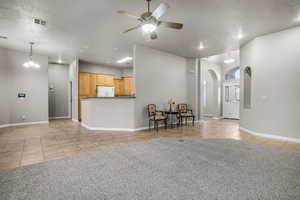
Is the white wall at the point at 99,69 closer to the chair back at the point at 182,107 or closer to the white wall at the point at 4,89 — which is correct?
the white wall at the point at 4,89

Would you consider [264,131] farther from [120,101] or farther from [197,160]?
[120,101]

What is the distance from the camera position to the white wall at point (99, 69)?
8.23 m

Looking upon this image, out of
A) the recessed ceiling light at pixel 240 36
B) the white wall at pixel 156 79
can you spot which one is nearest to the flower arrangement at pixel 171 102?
the white wall at pixel 156 79

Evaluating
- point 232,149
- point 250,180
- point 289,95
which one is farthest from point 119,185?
point 289,95

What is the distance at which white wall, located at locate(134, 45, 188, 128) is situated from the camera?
5566mm

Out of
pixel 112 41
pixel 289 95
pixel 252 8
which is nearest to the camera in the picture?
pixel 252 8

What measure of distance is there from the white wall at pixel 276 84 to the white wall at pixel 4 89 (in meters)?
9.46

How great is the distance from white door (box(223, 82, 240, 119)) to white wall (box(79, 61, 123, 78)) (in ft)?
21.8

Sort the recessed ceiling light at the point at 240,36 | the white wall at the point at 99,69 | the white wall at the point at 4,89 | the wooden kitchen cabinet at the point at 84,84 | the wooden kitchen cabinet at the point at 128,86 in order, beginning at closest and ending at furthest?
1. the recessed ceiling light at the point at 240,36
2. the white wall at the point at 4,89
3. the wooden kitchen cabinet at the point at 84,84
4. the white wall at the point at 99,69
5. the wooden kitchen cabinet at the point at 128,86

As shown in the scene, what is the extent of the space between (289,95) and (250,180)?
360cm

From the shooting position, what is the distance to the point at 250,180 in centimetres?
205

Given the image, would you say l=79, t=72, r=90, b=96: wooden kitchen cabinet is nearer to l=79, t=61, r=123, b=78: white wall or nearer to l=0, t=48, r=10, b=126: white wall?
l=79, t=61, r=123, b=78: white wall

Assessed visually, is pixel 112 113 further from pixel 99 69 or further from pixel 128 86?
pixel 128 86

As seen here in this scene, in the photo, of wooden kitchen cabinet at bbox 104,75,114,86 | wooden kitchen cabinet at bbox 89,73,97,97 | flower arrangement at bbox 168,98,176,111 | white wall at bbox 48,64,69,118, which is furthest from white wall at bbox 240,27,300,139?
white wall at bbox 48,64,69,118
